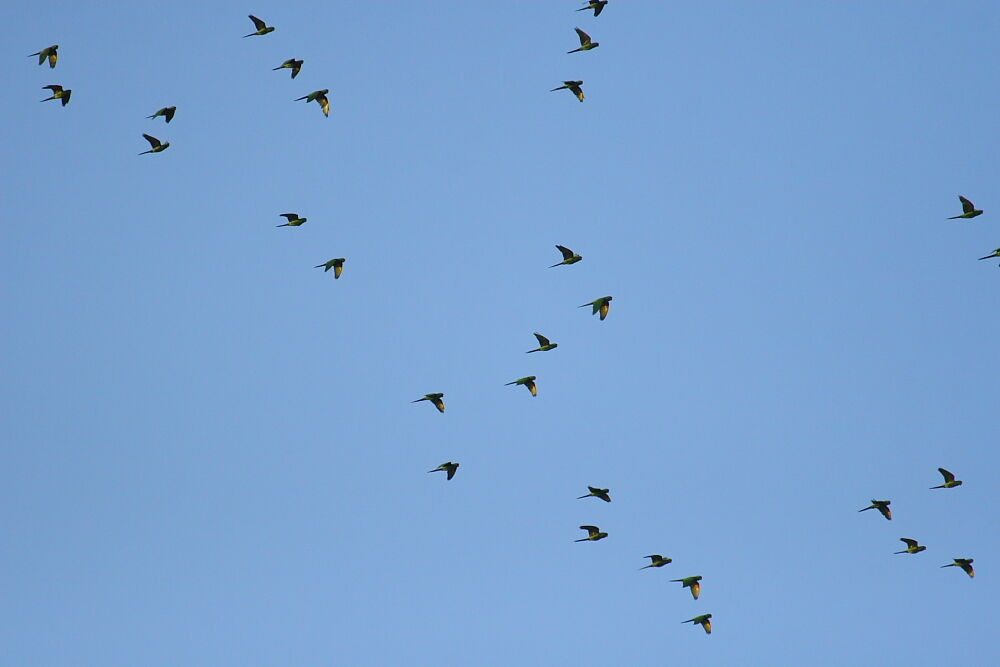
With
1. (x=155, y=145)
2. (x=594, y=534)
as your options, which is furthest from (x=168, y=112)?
(x=594, y=534)

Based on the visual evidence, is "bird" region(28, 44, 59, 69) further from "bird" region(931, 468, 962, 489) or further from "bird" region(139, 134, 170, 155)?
"bird" region(931, 468, 962, 489)

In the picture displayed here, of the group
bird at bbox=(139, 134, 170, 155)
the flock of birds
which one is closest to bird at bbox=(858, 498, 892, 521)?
the flock of birds

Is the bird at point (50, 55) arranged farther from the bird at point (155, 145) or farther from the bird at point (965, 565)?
the bird at point (965, 565)

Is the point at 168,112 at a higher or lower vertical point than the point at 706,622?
higher

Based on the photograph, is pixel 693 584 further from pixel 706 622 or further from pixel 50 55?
pixel 50 55

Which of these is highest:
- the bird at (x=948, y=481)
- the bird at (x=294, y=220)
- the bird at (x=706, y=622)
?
the bird at (x=294, y=220)

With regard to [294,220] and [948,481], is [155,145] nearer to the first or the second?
[294,220]

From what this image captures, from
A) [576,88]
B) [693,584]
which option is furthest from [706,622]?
[576,88]

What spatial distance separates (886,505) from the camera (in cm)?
9081

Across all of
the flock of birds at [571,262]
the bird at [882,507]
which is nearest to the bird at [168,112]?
the flock of birds at [571,262]

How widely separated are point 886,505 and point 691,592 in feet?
36.7

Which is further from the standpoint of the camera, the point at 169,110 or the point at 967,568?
the point at 967,568

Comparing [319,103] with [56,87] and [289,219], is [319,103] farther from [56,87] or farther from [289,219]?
[56,87]

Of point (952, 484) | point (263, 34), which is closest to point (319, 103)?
point (263, 34)
